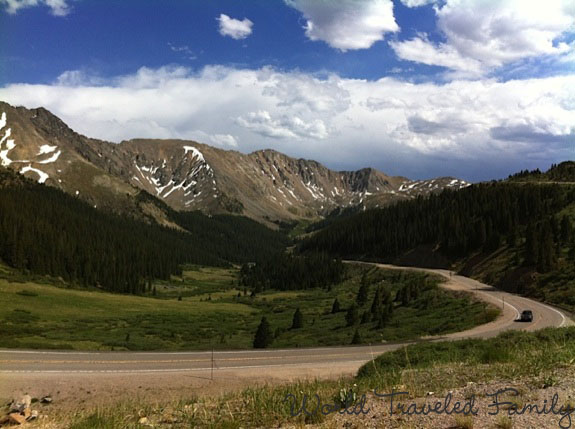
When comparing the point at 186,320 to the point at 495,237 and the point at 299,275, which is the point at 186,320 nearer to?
the point at 495,237

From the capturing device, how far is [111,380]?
22297 millimetres

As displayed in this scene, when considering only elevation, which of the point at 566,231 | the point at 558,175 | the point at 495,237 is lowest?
the point at 495,237

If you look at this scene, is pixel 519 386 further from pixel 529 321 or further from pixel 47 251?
pixel 47 251

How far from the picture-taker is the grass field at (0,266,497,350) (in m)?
50.2

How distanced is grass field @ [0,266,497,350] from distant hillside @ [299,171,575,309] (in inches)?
629

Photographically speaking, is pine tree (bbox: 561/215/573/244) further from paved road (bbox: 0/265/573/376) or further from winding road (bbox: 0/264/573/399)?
winding road (bbox: 0/264/573/399)

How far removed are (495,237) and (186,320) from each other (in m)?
90.7

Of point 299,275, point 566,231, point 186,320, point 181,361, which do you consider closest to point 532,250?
point 566,231

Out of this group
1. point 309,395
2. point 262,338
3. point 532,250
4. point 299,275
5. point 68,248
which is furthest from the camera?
point 299,275

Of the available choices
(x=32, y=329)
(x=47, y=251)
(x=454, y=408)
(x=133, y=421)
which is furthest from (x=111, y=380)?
(x=47, y=251)

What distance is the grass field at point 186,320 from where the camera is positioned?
50.2 m

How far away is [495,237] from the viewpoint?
115062mm

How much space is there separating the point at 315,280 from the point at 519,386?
504 feet

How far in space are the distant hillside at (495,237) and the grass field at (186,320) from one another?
15965 millimetres
